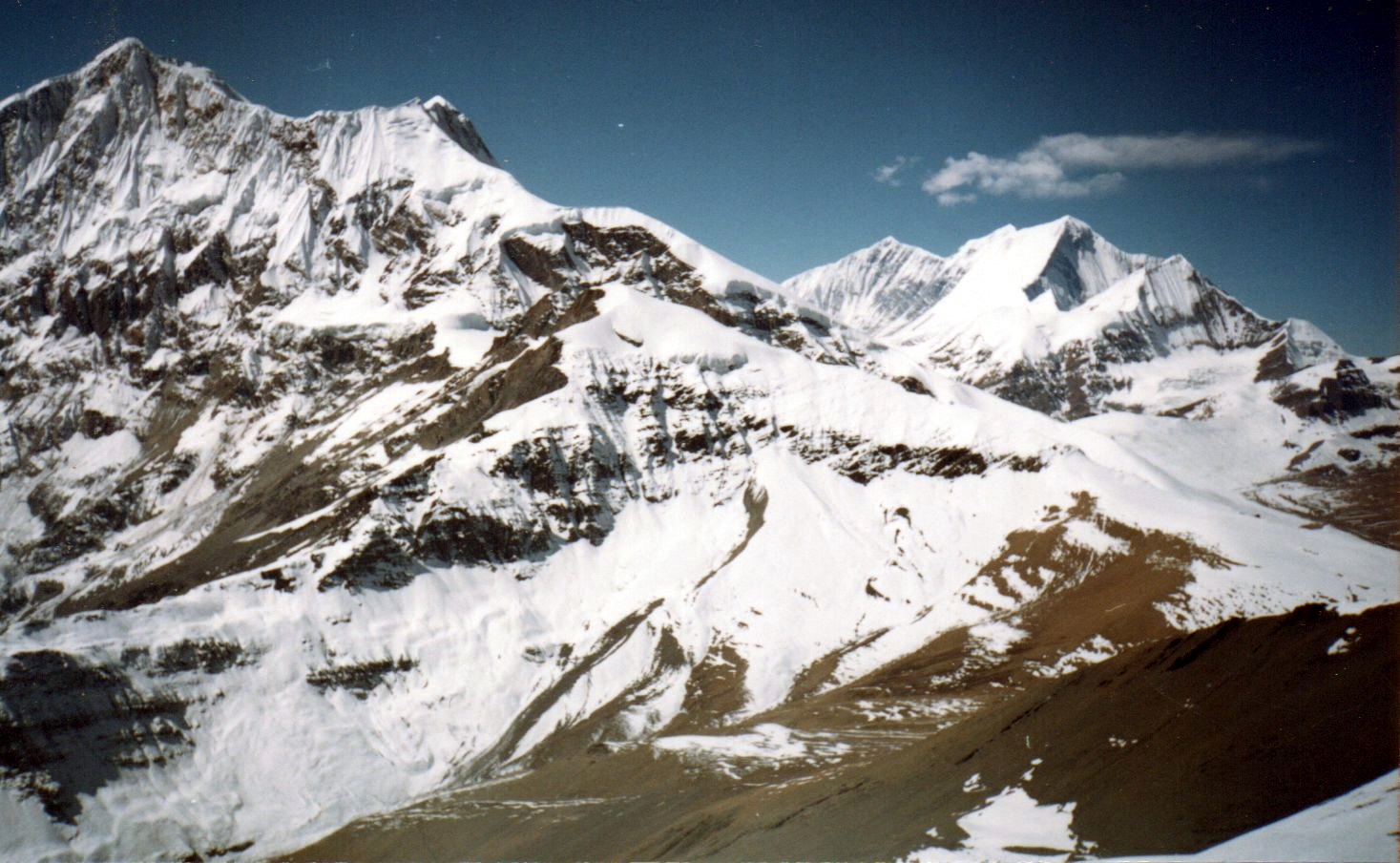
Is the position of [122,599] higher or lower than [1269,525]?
higher

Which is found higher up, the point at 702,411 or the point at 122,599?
the point at 702,411

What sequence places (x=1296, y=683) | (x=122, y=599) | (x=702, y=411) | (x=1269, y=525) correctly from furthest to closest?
(x=702, y=411) < (x=122, y=599) < (x=1269, y=525) < (x=1296, y=683)

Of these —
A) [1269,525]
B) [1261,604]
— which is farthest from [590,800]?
[1269,525]

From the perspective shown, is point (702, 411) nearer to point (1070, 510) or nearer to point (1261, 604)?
point (1070, 510)

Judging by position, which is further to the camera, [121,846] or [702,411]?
[702,411]

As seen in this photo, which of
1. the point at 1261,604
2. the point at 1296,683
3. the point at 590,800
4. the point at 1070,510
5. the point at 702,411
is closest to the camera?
the point at 1296,683

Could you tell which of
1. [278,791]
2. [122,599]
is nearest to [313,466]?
[122,599]

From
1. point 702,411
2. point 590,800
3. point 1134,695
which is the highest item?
point 702,411

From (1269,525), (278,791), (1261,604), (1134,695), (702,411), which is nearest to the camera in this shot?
(1134,695)

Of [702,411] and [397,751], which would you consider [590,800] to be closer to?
[397,751]
